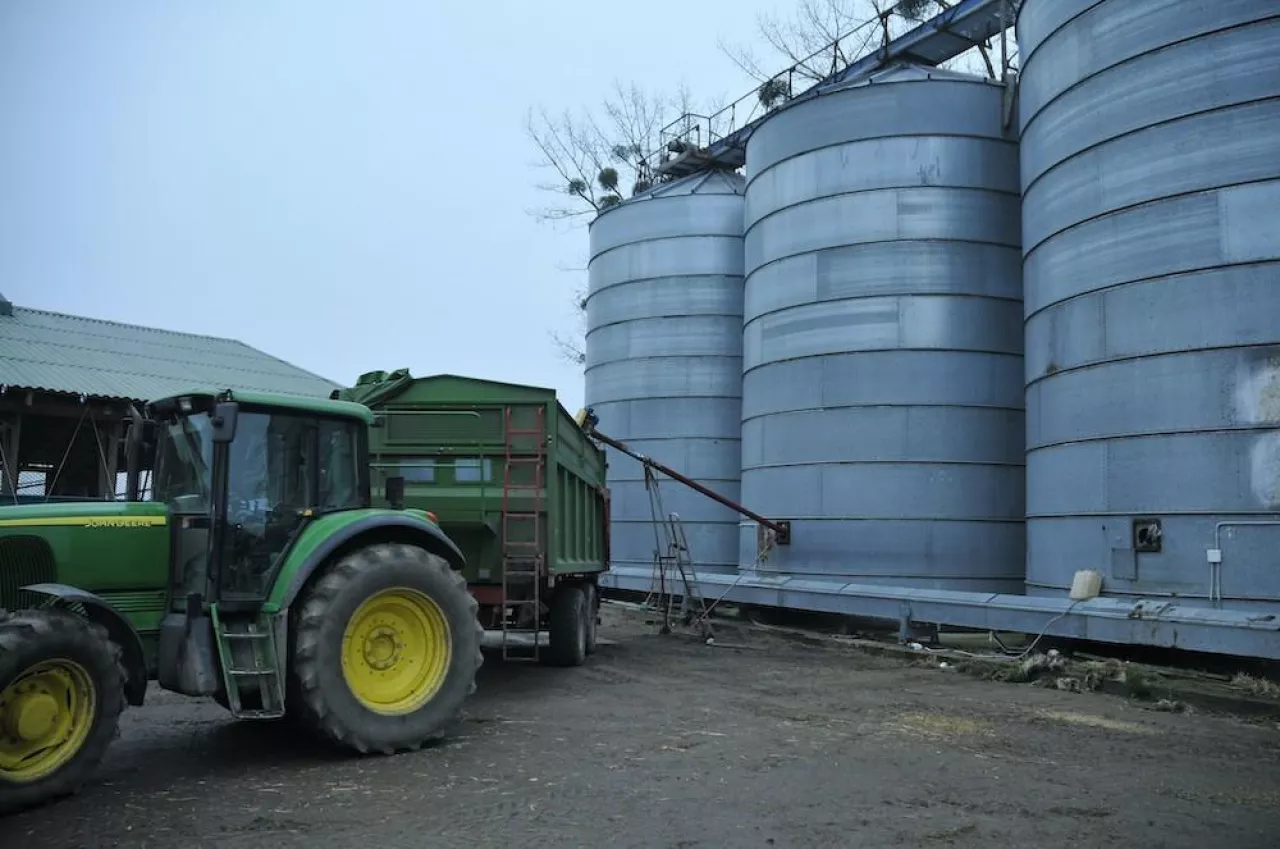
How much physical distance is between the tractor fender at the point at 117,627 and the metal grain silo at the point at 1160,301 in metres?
8.99

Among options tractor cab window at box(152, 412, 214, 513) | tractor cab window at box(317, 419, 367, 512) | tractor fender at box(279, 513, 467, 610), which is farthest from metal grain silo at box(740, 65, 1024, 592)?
tractor cab window at box(152, 412, 214, 513)

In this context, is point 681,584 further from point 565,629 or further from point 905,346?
point 565,629

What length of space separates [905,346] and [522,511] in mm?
6468

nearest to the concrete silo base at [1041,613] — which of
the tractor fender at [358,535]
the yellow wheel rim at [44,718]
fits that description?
the tractor fender at [358,535]

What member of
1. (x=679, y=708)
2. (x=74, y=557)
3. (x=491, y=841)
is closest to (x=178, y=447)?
(x=74, y=557)

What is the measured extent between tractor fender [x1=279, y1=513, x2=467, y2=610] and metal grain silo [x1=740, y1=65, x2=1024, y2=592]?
7.46 meters

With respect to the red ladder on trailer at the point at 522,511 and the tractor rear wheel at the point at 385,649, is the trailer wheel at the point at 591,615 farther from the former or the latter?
the tractor rear wheel at the point at 385,649

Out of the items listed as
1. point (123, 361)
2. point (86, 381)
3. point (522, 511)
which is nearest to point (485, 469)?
point (522, 511)

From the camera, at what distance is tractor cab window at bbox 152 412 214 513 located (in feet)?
20.3

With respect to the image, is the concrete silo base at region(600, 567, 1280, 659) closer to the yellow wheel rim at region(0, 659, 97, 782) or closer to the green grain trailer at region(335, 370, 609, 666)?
the green grain trailer at region(335, 370, 609, 666)

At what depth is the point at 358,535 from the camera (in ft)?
21.8

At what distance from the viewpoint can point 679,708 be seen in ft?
27.2

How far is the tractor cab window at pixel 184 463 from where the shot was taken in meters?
6.20

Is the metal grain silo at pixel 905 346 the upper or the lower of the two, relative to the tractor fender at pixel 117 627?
upper
